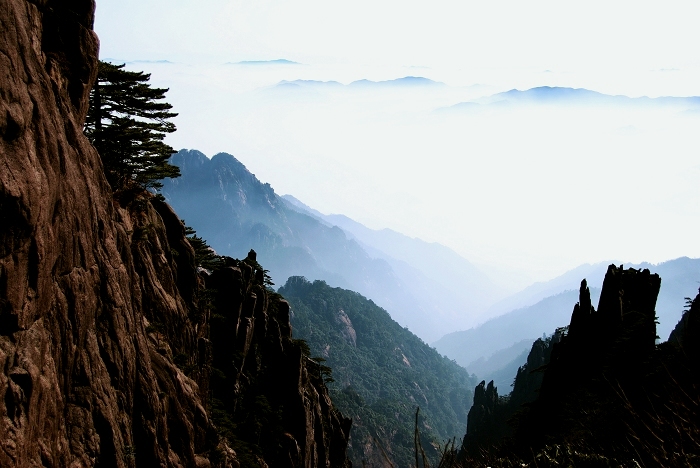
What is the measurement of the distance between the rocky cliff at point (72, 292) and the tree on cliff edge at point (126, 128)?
1.94 meters

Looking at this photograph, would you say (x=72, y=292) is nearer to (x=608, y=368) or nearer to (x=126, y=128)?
(x=126, y=128)

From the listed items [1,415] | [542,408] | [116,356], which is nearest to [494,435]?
[542,408]

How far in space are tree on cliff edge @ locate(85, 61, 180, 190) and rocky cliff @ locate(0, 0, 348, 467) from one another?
6.36ft

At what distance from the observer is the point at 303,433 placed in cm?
3931

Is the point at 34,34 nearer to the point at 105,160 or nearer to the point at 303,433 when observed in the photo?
the point at 105,160

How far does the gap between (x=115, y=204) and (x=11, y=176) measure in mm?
11196

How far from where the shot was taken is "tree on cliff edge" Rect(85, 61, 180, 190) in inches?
979

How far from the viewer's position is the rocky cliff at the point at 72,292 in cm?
1190

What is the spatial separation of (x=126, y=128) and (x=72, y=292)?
13.5 meters

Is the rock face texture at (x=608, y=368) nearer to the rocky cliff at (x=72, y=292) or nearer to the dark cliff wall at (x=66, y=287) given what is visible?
the rocky cliff at (x=72, y=292)

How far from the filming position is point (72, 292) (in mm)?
15117

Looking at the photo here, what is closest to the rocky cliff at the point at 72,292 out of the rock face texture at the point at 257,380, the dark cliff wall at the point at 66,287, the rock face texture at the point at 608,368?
the dark cliff wall at the point at 66,287

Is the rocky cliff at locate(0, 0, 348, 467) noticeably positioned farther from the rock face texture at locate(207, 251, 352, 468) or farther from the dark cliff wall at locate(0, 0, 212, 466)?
the rock face texture at locate(207, 251, 352, 468)

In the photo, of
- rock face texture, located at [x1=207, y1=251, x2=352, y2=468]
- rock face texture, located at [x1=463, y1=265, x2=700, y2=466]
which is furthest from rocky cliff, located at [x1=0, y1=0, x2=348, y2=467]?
rock face texture, located at [x1=463, y1=265, x2=700, y2=466]
